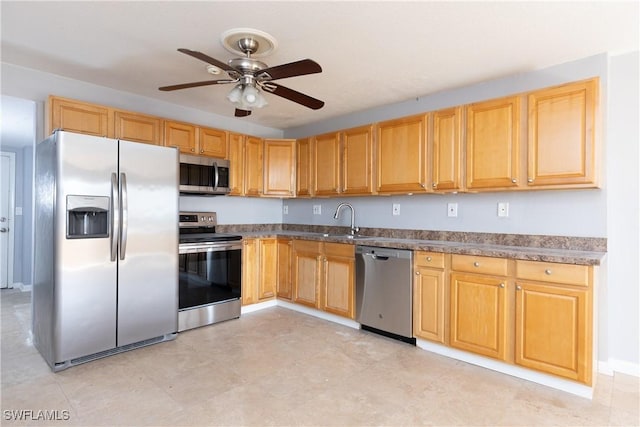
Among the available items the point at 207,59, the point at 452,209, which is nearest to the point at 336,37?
the point at 207,59

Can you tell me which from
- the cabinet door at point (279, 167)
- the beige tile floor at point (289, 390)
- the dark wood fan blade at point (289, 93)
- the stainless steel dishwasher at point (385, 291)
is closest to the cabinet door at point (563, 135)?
the stainless steel dishwasher at point (385, 291)

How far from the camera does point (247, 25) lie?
2.23 metres

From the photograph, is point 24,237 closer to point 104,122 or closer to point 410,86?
point 104,122

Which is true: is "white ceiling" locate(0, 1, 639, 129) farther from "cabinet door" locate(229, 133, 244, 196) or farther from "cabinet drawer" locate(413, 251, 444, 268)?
"cabinet drawer" locate(413, 251, 444, 268)

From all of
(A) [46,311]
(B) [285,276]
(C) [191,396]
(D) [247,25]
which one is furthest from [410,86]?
(A) [46,311]

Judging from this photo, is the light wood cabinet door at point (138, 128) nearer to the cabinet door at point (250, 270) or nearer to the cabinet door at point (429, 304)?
the cabinet door at point (250, 270)

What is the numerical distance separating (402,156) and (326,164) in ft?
3.39

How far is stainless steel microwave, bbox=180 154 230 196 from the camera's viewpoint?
356 cm

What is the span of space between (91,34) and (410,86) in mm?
2573

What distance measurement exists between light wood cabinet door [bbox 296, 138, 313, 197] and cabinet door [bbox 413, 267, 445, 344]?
1.87m

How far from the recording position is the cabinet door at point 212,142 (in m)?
3.83

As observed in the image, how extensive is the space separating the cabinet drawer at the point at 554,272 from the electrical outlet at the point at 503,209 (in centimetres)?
69

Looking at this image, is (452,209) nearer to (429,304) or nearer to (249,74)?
(429,304)

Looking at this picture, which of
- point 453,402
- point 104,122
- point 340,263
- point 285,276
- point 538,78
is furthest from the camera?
point 285,276
